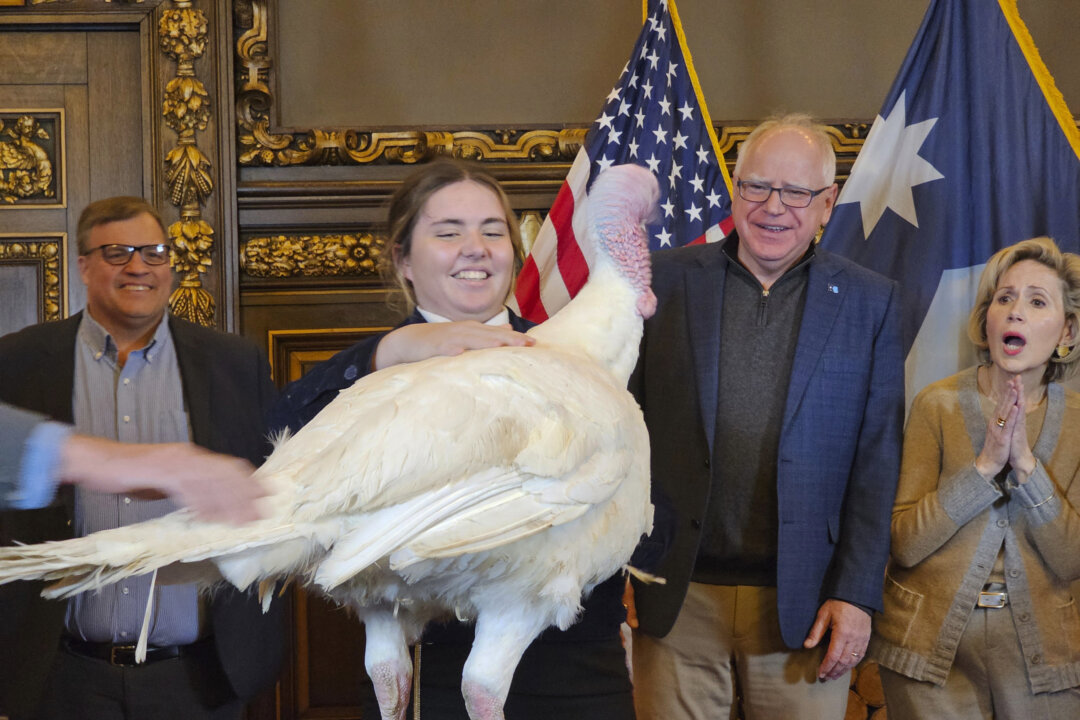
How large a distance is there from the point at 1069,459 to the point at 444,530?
5.08 feet

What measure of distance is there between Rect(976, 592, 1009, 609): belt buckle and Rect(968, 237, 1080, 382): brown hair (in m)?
0.46

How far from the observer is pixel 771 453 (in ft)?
6.84

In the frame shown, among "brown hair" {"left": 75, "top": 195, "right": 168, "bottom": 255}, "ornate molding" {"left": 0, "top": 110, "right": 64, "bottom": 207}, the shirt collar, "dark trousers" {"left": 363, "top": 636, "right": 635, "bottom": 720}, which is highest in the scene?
"ornate molding" {"left": 0, "top": 110, "right": 64, "bottom": 207}

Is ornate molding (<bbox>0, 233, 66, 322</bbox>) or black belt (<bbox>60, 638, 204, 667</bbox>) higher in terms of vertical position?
ornate molding (<bbox>0, 233, 66, 322</bbox>)

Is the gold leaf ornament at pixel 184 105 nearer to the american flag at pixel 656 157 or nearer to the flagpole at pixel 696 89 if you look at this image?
the american flag at pixel 656 157

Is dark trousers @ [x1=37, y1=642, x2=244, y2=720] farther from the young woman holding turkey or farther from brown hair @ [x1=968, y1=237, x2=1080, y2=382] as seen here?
brown hair @ [x1=968, y1=237, x2=1080, y2=382]

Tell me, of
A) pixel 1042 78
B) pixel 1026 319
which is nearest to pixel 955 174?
pixel 1042 78

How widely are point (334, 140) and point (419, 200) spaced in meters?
1.78

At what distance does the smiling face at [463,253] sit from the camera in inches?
60.9

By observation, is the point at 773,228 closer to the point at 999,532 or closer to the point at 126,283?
Answer: the point at 999,532

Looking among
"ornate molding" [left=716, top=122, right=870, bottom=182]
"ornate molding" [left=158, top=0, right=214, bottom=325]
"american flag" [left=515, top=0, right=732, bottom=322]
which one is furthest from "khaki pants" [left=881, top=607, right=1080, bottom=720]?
"ornate molding" [left=158, top=0, right=214, bottom=325]

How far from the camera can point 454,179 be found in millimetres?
1609

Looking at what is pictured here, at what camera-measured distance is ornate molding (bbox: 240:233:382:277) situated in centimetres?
330

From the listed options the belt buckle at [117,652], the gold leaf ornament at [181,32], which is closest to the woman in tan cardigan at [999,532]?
the belt buckle at [117,652]
